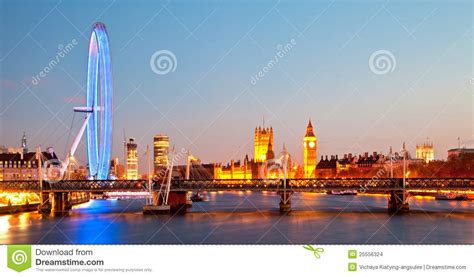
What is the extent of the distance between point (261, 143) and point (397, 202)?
83.5 metres

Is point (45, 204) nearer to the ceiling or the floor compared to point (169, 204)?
nearer to the ceiling

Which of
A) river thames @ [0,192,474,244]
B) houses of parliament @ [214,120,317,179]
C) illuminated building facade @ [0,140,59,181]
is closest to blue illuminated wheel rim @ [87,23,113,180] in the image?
river thames @ [0,192,474,244]

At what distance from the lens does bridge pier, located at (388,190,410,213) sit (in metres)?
32.9

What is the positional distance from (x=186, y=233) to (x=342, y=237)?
5.45m

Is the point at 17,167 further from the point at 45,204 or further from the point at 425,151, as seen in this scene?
the point at 425,151

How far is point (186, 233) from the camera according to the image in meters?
22.3

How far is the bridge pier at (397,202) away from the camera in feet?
108

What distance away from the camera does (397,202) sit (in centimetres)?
3359

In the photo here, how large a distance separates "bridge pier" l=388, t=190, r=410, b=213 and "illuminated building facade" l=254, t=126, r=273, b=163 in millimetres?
81397

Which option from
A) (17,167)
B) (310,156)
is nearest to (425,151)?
(310,156)

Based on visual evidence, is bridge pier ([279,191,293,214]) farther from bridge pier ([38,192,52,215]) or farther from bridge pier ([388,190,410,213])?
bridge pier ([38,192,52,215])

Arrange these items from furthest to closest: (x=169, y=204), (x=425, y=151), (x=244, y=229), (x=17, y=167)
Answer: (x=425, y=151), (x=17, y=167), (x=169, y=204), (x=244, y=229)
